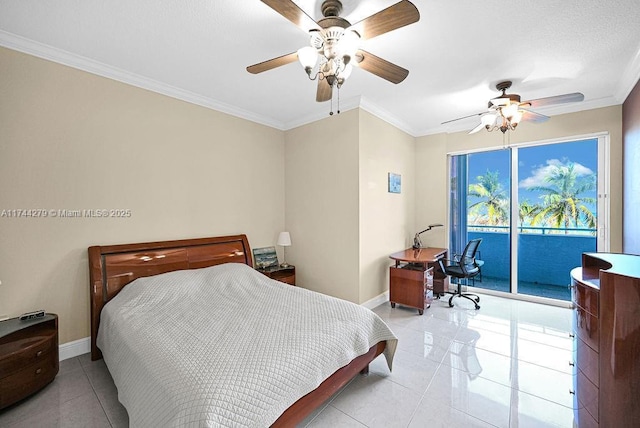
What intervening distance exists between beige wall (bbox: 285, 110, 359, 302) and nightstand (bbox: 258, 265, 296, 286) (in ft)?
0.50

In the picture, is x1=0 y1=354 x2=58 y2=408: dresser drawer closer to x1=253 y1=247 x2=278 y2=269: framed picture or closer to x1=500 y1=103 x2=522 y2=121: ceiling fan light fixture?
x1=253 y1=247 x2=278 y2=269: framed picture

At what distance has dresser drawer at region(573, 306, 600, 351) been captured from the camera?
1.36 meters

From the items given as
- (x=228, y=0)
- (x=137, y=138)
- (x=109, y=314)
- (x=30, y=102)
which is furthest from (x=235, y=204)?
(x=228, y=0)

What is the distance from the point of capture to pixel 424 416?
178cm

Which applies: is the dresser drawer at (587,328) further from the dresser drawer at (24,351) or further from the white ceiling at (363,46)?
the dresser drawer at (24,351)

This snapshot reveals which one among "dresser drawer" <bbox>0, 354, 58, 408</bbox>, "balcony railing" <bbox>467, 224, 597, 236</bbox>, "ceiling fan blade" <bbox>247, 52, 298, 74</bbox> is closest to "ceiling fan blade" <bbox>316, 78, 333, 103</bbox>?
"ceiling fan blade" <bbox>247, 52, 298, 74</bbox>

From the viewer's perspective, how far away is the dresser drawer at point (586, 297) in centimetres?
136

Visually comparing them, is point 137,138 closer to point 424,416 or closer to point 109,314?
point 109,314

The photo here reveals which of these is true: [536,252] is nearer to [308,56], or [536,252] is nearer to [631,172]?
[631,172]

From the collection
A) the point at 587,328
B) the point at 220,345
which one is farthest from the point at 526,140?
the point at 220,345

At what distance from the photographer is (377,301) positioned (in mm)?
3799

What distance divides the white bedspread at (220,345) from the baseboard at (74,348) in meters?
0.36

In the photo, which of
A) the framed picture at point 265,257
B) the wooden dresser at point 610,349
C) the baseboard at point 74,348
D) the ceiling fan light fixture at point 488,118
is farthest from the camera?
the framed picture at point 265,257

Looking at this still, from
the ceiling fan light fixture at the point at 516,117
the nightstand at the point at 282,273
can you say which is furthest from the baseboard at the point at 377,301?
the ceiling fan light fixture at the point at 516,117
